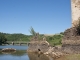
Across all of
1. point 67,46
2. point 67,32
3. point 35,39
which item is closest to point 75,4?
point 67,32

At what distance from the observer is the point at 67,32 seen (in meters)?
24.9

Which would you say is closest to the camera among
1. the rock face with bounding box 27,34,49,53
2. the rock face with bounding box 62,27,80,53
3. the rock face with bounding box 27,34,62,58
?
the rock face with bounding box 62,27,80,53

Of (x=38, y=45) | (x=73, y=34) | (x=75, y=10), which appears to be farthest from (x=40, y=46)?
(x=73, y=34)

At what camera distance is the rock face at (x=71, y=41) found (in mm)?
23319

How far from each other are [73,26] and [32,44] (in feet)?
62.2

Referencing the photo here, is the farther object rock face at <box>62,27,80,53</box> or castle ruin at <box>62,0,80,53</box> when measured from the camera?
castle ruin at <box>62,0,80,53</box>

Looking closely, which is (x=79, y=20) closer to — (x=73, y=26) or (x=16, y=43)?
(x=73, y=26)

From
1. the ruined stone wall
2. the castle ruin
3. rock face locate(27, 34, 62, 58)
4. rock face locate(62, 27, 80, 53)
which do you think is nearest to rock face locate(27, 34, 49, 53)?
rock face locate(27, 34, 62, 58)

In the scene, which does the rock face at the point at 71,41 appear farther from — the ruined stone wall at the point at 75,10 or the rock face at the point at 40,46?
the rock face at the point at 40,46

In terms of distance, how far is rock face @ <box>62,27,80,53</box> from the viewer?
23.3 m

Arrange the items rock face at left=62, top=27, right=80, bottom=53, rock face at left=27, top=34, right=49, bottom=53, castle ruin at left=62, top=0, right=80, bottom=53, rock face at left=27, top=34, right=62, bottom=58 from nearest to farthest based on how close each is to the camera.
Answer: rock face at left=62, top=27, right=80, bottom=53 → castle ruin at left=62, top=0, right=80, bottom=53 → rock face at left=27, top=34, right=62, bottom=58 → rock face at left=27, top=34, right=49, bottom=53

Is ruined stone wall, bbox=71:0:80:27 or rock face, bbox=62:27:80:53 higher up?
ruined stone wall, bbox=71:0:80:27

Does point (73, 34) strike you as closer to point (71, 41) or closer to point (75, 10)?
point (71, 41)

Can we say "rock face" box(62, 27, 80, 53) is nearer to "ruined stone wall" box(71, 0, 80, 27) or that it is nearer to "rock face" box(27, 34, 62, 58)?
"ruined stone wall" box(71, 0, 80, 27)
